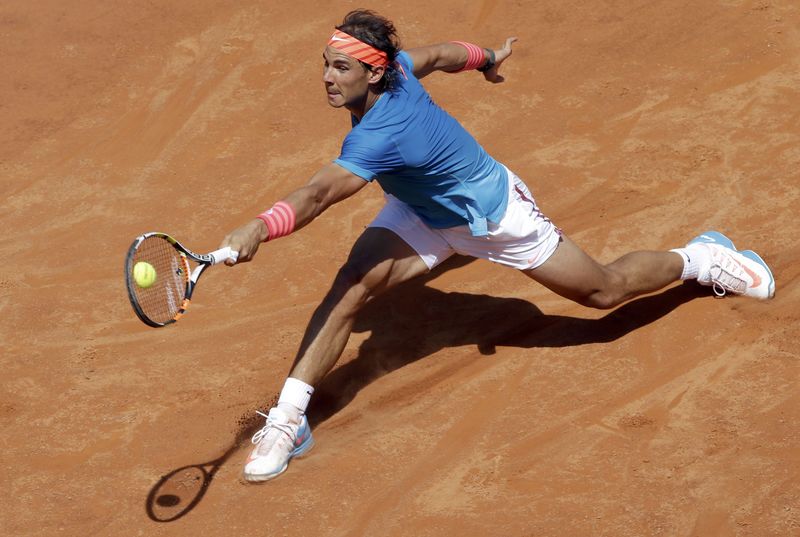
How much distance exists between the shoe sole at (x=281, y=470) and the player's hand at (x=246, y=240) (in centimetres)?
116

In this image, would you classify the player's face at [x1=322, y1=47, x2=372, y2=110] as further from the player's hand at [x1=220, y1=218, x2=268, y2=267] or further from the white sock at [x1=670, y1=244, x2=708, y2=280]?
the white sock at [x1=670, y1=244, x2=708, y2=280]

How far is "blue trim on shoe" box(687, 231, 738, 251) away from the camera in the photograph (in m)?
6.69

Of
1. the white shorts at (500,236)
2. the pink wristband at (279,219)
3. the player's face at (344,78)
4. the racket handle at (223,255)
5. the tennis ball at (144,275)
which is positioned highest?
the player's face at (344,78)

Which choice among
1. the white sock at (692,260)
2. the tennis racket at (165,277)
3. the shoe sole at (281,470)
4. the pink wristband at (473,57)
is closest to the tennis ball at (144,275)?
the tennis racket at (165,277)

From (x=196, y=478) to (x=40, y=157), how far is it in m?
3.65

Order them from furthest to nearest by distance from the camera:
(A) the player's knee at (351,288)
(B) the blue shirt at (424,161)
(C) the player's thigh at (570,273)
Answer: (C) the player's thigh at (570,273) < (A) the player's knee at (351,288) < (B) the blue shirt at (424,161)

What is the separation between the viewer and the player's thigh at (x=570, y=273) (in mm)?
5949

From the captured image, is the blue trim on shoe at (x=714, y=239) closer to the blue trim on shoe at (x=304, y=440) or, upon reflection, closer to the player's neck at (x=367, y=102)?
the player's neck at (x=367, y=102)

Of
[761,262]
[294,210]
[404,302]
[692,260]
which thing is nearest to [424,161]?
[294,210]

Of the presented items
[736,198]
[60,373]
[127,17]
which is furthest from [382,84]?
[127,17]

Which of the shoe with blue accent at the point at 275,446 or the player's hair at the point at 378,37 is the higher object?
the player's hair at the point at 378,37

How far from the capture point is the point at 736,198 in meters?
7.40

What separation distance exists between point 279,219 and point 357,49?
986 millimetres

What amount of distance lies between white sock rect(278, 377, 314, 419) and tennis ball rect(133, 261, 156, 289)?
1.08 m
